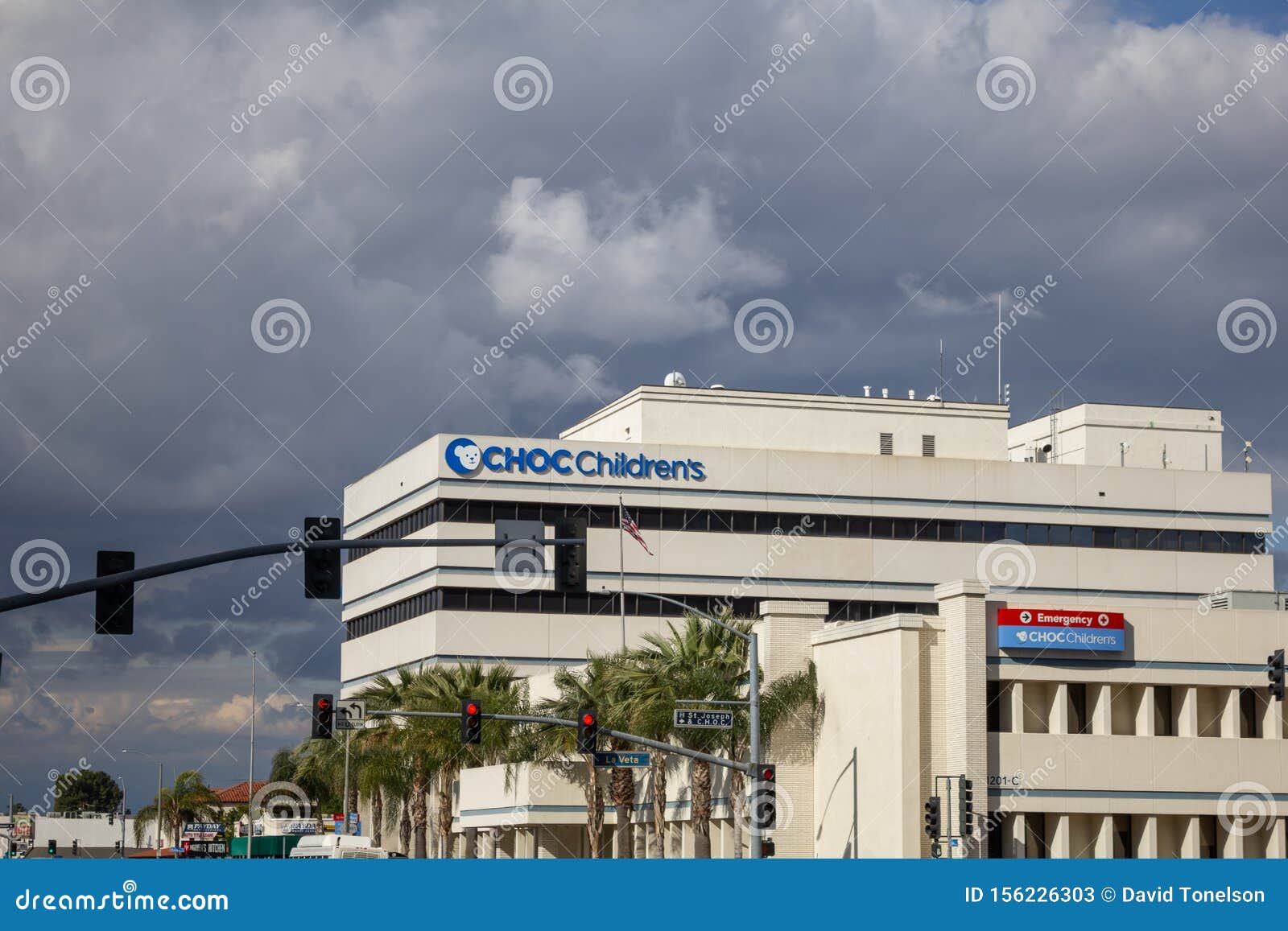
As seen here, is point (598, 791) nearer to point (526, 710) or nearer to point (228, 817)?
point (526, 710)

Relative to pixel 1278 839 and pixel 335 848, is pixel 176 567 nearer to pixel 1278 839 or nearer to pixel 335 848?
pixel 335 848

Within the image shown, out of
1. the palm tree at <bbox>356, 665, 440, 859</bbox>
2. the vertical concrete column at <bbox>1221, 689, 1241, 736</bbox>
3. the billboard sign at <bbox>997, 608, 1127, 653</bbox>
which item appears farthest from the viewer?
the palm tree at <bbox>356, 665, 440, 859</bbox>

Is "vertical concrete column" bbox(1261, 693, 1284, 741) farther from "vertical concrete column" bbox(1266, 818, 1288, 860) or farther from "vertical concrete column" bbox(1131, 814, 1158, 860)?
"vertical concrete column" bbox(1131, 814, 1158, 860)

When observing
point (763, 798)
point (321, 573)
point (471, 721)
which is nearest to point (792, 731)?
point (763, 798)

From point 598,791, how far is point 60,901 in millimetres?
42346

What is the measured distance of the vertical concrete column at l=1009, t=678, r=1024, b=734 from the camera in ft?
165

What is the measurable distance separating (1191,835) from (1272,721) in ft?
15.3

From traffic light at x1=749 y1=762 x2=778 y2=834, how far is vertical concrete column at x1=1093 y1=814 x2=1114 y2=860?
977 cm

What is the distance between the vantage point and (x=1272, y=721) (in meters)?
52.0

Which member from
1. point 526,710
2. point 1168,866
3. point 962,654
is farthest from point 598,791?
point 1168,866

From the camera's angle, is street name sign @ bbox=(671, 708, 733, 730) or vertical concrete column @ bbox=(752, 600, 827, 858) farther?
vertical concrete column @ bbox=(752, 600, 827, 858)

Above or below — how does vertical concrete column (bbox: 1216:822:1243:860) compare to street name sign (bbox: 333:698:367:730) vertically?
below

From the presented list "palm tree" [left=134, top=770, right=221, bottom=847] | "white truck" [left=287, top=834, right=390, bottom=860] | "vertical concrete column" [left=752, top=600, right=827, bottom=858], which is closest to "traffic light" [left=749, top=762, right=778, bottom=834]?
"vertical concrete column" [left=752, top=600, right=827, bottom=858]

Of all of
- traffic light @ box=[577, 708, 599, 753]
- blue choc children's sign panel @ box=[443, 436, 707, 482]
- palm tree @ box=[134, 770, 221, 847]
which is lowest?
palm tree @ box=[134, 770, 221, 847]
